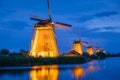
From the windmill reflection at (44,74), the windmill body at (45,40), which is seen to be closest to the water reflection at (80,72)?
→ the windmill reflection at (44,74)

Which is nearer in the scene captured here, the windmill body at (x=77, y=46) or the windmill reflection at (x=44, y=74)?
the windmill reflection at (x=44, y=74)

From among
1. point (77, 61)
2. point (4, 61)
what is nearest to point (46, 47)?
point (77, 61)

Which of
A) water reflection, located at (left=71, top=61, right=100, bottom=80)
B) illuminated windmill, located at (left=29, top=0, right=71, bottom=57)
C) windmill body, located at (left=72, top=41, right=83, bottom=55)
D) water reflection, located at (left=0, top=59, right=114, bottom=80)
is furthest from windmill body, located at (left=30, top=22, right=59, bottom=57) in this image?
windmill body, located at (left=72, top=41, right=83, bottom=55)

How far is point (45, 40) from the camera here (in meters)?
55.5

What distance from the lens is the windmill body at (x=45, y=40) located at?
181ft

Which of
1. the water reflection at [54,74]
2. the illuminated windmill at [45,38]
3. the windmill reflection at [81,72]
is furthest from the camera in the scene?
the illuminated windmill at [45,38]

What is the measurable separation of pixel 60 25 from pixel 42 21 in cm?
366

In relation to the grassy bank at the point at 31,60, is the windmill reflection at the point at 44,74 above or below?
below

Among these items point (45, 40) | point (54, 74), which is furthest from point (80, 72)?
point (45, 40)

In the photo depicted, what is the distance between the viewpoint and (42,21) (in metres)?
55.9

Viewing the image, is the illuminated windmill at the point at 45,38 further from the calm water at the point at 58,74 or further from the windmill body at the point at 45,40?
the calm water at the point at 58,74

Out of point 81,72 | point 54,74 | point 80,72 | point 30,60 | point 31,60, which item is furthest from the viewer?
point 31,60

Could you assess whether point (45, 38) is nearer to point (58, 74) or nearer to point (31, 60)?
point (31, 60)

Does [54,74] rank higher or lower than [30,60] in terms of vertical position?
lower
